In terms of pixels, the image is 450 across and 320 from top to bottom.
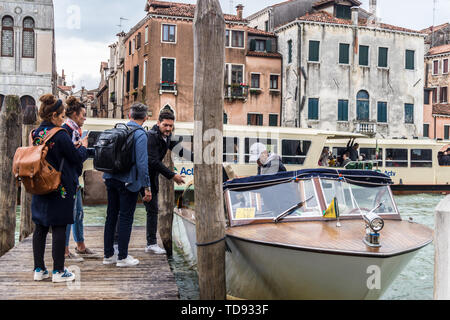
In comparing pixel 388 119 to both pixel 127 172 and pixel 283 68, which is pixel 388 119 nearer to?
pixel 283 68

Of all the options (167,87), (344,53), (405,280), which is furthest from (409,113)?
(405,280)

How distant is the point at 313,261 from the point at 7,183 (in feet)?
15.0

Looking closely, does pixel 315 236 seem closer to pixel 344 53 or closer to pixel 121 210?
Answer: pixel 121 210

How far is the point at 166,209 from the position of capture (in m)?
8.16

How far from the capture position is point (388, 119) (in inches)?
1171

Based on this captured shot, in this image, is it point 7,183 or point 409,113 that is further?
point 409,113

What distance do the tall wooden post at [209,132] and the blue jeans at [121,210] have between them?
2.13 ft

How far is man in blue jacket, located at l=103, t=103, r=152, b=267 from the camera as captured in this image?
5.03 metres

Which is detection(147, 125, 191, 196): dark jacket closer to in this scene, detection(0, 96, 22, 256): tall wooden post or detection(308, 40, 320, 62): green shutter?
detection(0, 96, 22, 256): tall wooden post

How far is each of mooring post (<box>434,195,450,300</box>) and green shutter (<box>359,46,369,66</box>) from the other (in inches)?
1075

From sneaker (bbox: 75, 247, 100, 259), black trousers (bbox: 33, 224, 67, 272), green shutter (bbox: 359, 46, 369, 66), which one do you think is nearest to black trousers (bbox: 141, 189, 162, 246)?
sneaker (bbox: 75, 247, 100, 259)

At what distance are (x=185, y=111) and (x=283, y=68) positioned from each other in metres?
6.10

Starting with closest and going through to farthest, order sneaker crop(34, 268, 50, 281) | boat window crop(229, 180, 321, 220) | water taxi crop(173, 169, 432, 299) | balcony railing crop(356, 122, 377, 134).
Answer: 1. sneaker crop(34, 268, 50, 281)
2. water taxi crop(173, 169, 432, 299)
3. boat window crop(229, 180, 321, 220)
4. balcony railing crop(356, 122, 377, 134)

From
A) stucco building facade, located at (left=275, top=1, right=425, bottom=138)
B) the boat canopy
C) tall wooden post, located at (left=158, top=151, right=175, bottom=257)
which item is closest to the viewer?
the boat canopy
